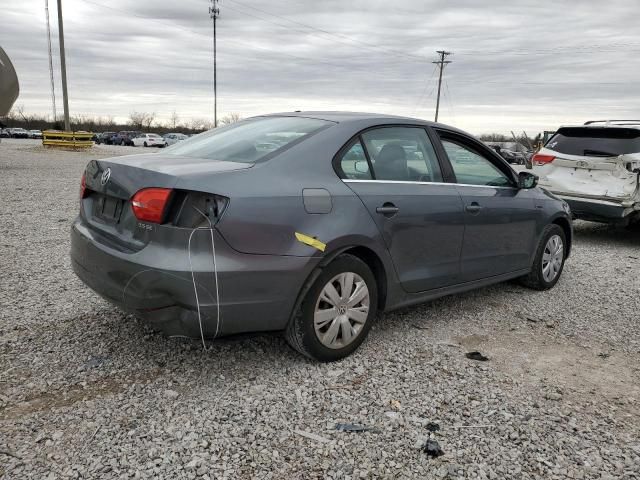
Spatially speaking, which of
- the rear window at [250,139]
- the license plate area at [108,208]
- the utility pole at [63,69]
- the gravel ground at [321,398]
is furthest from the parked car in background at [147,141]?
the license plate area at [108,208]

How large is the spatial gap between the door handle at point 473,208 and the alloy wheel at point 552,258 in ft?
4.55

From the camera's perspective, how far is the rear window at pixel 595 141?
7.30 metres

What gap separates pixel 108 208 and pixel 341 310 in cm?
154

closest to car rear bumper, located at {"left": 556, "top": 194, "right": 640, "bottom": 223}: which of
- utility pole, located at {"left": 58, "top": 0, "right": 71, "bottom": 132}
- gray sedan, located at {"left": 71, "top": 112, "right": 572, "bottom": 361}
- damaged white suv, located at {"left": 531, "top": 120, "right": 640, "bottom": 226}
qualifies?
damaged white suv, located at {"left": 531, "top": 120, "right": 640, "bottom": 226}

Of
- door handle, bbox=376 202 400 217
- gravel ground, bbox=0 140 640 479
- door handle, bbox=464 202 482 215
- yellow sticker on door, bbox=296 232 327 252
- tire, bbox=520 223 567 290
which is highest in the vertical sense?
door handle, bbox=376 202 400 217

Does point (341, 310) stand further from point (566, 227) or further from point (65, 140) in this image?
point (65, 140)

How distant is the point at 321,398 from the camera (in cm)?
304

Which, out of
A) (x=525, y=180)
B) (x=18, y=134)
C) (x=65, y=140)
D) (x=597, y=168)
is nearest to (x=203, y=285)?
(x=525, y=180)

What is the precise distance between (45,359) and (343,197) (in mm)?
2114

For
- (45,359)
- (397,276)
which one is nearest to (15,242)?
(45,359)

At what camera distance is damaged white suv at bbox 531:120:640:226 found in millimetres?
7277

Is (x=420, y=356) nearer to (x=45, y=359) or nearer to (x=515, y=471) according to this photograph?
(x=515, y=471)

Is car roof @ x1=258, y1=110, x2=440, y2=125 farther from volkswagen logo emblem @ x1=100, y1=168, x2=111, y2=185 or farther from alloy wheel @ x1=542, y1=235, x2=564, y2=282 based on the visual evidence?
alloy wheel @ x1=542, y1=235, x2=564, y2=282

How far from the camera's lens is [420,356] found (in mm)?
3662
